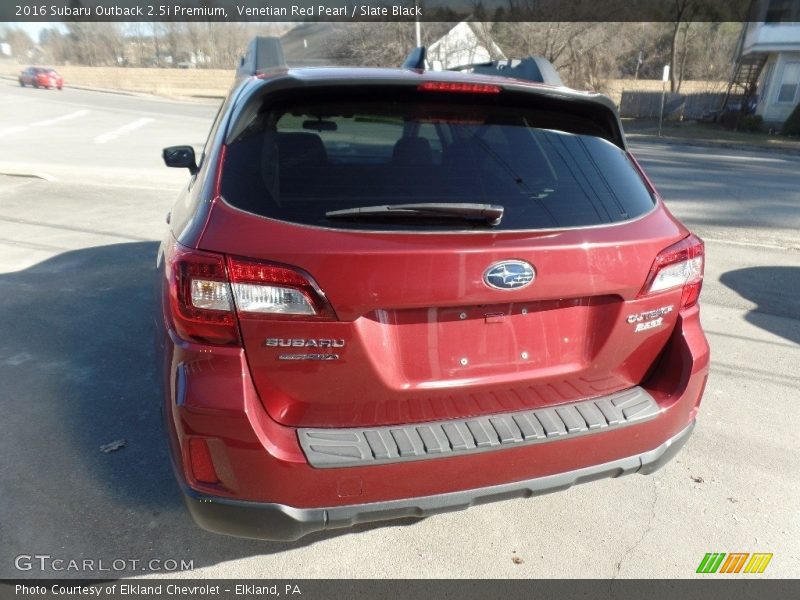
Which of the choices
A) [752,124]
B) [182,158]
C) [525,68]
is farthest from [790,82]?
[182,158]

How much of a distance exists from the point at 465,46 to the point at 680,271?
4200 centimetres

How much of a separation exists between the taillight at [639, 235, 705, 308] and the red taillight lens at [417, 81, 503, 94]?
35.4 inches

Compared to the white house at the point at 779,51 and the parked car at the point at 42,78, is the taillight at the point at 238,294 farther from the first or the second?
the parked car at the point at 42,78

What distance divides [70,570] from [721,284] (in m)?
5.67

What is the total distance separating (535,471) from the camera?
6.99 ft

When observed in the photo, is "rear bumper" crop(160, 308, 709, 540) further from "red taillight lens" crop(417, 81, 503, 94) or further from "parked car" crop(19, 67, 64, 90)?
"parked car" crop(19, 67, 64, 90)

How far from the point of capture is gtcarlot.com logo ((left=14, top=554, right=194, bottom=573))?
2.40 meters

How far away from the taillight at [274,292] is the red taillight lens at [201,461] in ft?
1.49

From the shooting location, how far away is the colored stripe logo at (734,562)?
248 cm

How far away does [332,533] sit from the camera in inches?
103

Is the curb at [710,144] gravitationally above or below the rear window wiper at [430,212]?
below

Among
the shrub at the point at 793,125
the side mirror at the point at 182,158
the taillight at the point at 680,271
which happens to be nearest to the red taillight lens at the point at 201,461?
the taillight at the point at 680,271

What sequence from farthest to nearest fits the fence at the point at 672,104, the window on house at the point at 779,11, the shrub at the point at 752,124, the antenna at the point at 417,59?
1. the fence at the point at 672,104
2. the window on house at the point at 779,11
3. the shrub at the point at 752,124
4. the antenna at the point at 417,59

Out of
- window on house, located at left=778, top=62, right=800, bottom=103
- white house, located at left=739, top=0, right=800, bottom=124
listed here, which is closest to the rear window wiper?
white house, located at left=739, top=0, right=800, bottom=124
